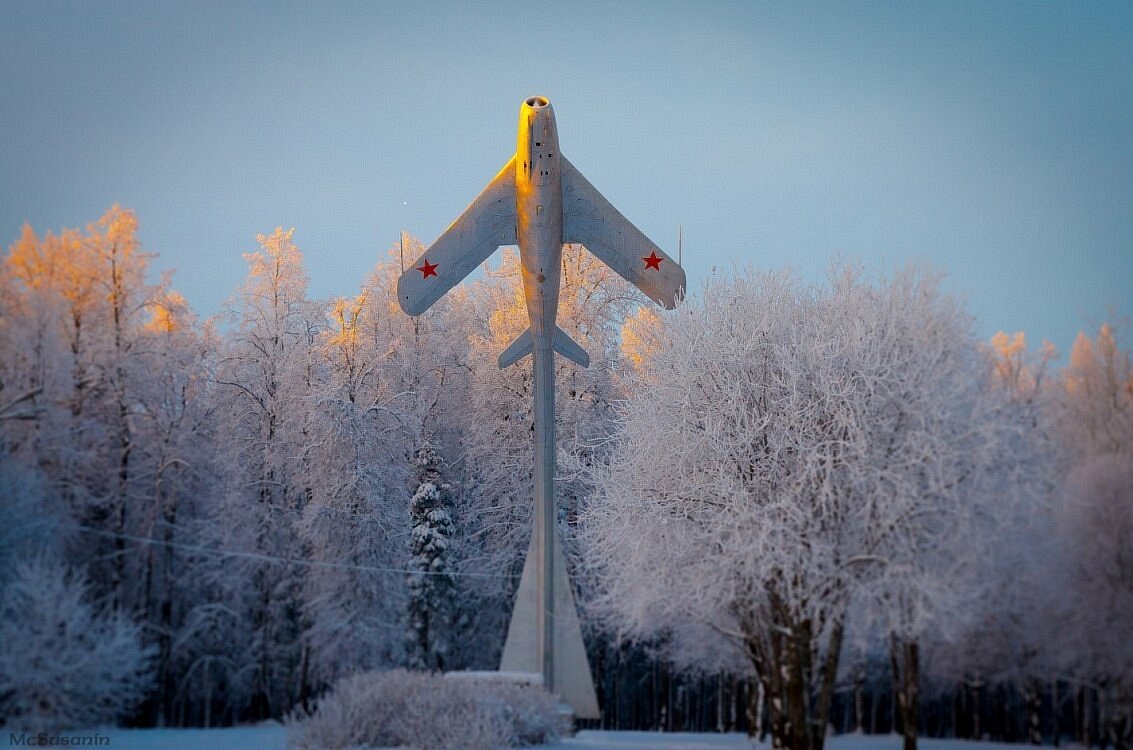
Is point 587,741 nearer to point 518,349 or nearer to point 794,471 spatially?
point 794,471

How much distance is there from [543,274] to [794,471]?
5.11 metres

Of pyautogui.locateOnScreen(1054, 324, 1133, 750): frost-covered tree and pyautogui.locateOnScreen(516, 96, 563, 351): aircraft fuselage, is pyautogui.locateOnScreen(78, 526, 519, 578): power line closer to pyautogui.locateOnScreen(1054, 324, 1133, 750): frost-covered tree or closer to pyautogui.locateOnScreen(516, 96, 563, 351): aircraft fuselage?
pyautogui.locateOnScreen(516, 96, 563, 351): aircraft fuselage

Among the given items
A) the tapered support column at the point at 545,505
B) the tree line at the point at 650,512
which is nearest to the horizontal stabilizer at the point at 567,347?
the tapered support column at the point at 545,505

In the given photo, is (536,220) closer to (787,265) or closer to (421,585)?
(787,265)

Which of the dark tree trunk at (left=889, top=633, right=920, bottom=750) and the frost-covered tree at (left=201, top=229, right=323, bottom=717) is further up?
the frost-covered tree at (left=201, top=229, right=323, bottom=717)

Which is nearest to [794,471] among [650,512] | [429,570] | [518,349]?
[650,512]

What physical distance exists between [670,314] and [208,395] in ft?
22.6

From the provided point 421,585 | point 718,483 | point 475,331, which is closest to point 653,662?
point 421,585

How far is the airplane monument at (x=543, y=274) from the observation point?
14.3m

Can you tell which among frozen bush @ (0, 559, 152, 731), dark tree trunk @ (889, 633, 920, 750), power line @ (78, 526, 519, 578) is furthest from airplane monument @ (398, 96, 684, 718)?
frozen bush @ (0, 559, 152, 731)

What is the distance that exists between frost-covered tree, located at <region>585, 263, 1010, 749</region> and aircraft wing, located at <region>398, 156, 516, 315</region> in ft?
12.4

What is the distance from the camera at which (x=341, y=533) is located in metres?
15.0

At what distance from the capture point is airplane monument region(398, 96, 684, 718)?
14.3 metres

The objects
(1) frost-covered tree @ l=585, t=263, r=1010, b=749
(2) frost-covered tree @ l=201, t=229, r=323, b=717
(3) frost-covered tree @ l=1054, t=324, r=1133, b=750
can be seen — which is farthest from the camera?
(2) frost-covered tree @ l=201, t=229, r=323, b=717
